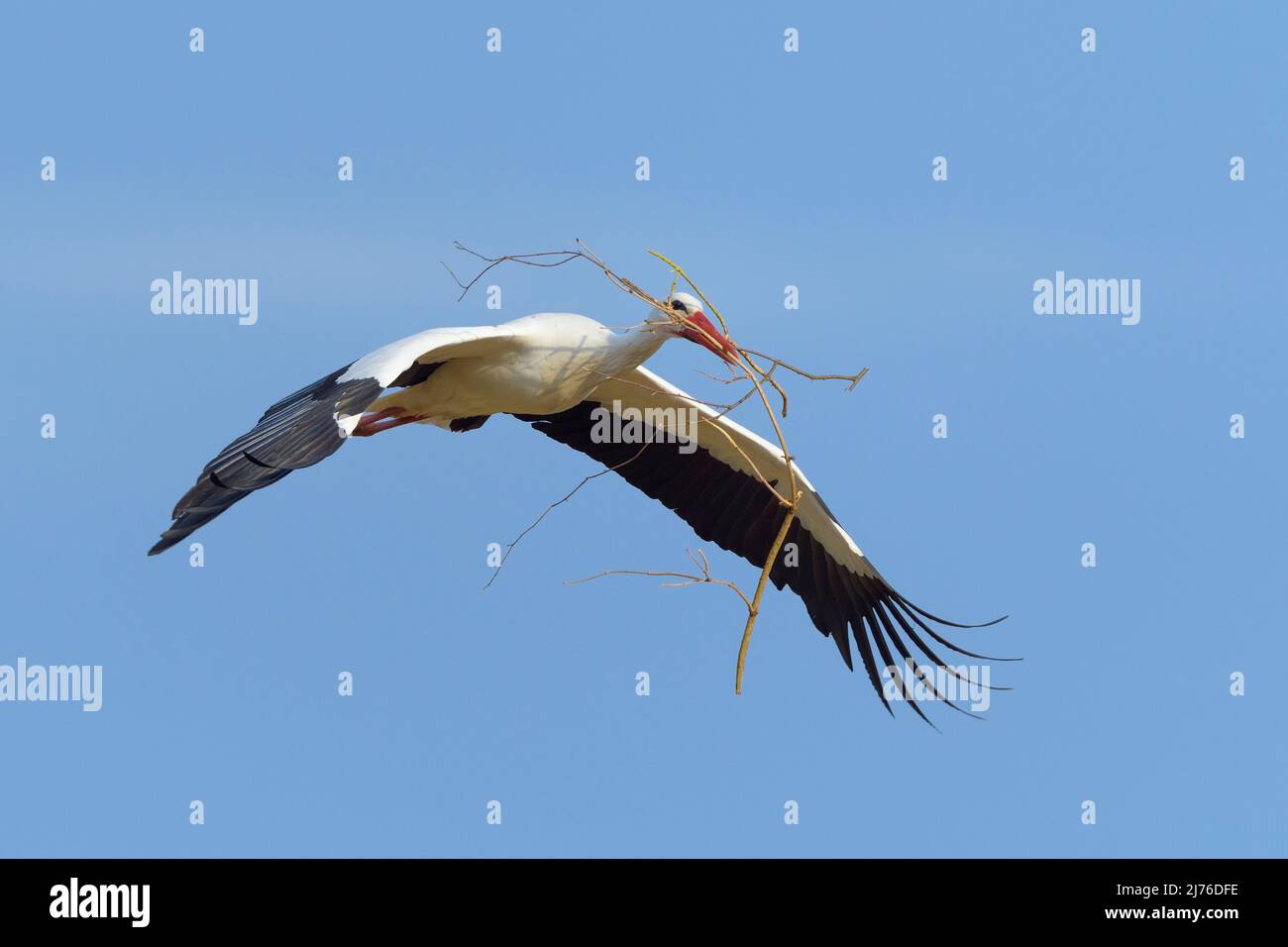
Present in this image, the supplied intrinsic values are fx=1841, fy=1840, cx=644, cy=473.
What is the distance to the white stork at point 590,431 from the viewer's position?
9.37 meters

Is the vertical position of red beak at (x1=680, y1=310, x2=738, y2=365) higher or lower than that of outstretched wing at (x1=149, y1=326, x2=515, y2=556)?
higher

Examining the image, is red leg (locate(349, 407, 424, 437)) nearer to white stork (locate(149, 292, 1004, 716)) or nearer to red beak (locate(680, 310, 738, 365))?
white stork (locate(149, 292, 1004, 716))

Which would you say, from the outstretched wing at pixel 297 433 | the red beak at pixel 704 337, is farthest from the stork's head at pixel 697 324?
the outstretched wing at pixel 297 433

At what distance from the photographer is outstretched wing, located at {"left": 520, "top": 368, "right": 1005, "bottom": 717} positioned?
43.7 ft

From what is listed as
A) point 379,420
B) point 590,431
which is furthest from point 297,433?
point 590,431

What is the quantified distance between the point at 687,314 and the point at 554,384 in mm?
956

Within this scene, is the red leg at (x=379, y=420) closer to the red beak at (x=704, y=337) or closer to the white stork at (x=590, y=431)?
the white stork at (x=590, y=431)

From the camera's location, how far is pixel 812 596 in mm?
13891

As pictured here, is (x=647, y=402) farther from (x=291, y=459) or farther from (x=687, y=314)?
(x=291, y=459)

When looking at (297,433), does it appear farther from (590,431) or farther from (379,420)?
(590,431)

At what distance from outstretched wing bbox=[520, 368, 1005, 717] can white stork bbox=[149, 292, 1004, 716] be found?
0.01 metres

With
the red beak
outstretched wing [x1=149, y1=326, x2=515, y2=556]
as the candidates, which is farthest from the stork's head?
outstretched wing [x1=149, y1=326, x2=515, y2=556]

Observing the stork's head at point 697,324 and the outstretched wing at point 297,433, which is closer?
the outstretched wing at point 297,433

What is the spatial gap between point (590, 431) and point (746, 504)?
1.33m
